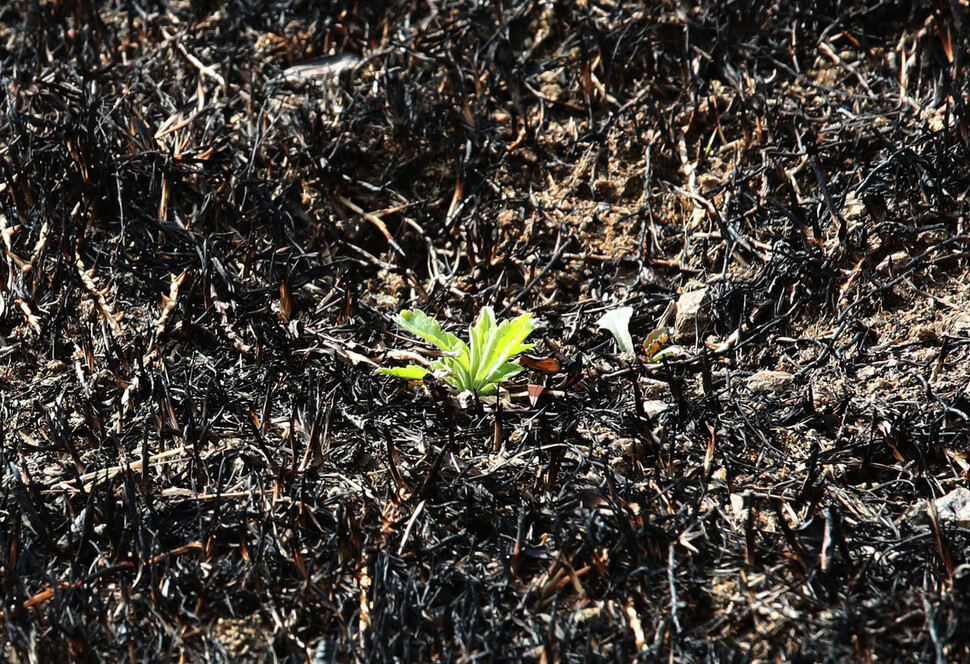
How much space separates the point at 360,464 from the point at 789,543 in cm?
89

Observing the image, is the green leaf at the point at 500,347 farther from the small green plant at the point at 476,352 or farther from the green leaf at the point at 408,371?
the green leaf at the point at 408,371

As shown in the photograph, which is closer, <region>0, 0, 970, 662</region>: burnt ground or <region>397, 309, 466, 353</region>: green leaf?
<region>0, 0, 970, 662</region>: burnt ground

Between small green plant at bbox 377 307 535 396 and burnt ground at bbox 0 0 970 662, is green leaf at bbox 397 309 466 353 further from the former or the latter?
burnt ground at bbox 0 0 970 662

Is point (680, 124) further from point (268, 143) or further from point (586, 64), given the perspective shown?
point (268, 143)

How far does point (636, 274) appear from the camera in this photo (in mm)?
2420

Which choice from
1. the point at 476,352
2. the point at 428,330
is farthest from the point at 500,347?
the point at 428,330

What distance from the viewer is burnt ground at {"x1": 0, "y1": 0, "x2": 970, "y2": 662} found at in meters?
1.63

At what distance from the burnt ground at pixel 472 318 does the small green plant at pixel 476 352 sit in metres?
0.06

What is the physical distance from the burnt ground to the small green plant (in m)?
0.06

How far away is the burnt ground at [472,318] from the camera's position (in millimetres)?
1635

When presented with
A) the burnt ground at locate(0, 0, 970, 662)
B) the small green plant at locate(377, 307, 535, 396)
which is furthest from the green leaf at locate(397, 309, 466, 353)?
the burnt ground at locate(0, 0, 970, 662)

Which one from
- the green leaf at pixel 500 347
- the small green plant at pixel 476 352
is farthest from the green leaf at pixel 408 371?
the green leaf at pixel 500 347

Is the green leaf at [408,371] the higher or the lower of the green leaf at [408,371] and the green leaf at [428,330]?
the lower

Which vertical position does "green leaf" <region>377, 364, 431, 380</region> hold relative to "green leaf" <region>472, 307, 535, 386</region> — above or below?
below
